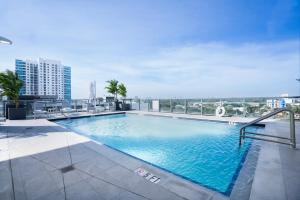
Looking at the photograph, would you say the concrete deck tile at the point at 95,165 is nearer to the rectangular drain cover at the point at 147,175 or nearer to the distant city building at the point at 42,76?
the rectangular drain cover at the point at 147,175

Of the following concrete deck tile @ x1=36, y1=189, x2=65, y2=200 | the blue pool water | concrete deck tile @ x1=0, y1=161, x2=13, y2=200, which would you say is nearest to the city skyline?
concrete deck tile @ x1=0, y1=161, x2=13, y2=200

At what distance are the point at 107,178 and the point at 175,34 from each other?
907 cm

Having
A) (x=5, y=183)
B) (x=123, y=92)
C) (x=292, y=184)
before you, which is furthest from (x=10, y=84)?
(x=292, y=184)

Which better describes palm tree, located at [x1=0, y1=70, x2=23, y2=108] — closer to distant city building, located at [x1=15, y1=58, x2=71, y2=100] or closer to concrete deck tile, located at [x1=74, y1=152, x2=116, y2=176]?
concrete deck tile, located at [x1=74, y1=152, x2=116, y2=176]

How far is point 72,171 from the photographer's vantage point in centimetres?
242

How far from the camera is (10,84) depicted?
7418 mm

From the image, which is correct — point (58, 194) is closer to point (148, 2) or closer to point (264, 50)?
point (148, 2)

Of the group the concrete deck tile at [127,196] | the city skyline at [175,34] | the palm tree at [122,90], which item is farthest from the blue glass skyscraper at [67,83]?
the concrete deck tile at [127,196]

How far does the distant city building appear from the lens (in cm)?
6166

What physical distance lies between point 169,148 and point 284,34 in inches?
357

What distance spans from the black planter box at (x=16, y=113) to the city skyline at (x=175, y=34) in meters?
3.03

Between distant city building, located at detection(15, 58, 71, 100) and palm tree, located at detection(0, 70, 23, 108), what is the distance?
2479 inches

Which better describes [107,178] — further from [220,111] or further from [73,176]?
[220,111]

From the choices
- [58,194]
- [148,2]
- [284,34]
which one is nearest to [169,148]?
[58,194]
